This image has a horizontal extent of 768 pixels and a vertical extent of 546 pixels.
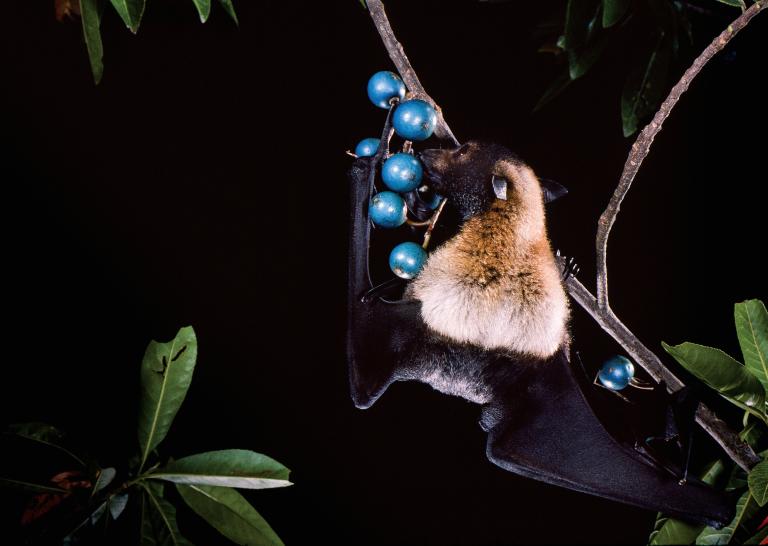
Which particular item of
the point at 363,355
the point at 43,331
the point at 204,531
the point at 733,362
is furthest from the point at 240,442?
the point at 733,362

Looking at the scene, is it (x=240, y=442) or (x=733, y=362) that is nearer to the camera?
(x=733, y=362)

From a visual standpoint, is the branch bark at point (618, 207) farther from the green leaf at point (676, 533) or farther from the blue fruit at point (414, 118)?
the green leaf at point (676, 533)

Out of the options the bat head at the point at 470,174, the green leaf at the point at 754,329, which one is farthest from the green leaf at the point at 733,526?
the bat head at the point at 470,174

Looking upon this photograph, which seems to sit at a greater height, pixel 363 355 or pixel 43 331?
pixel 363 355

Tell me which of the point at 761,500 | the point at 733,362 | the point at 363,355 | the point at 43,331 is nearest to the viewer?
the point at 761,500

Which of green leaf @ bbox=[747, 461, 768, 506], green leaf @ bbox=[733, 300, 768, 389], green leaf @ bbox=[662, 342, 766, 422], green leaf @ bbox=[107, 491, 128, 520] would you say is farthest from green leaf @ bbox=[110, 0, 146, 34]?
green leaf @ bbox=[747, 461, 768, 506]

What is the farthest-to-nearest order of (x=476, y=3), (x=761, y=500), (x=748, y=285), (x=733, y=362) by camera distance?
(x=476, y=3) → (x=748, y=285) → (x=733, y=362) → (x=761, y=500)

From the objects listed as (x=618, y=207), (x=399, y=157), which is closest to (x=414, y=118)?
(x=399, y=157)

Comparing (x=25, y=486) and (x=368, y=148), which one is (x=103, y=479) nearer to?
(x=25, y=486)

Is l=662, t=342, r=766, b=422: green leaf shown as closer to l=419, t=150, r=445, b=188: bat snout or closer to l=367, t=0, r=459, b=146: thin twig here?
l=419, t=150, r=445, b=188: bat snout

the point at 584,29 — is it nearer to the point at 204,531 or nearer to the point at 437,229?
the point at 437,229
